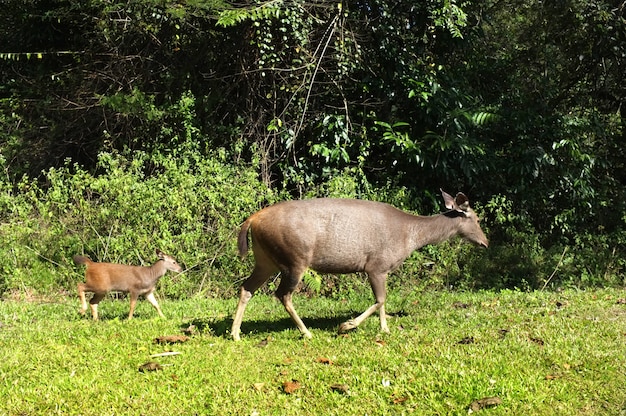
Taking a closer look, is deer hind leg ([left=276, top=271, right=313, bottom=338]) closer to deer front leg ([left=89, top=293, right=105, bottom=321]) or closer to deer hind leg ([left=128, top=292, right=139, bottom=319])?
deer hind leg ([left=128, top=292, right=139, bottom=319])

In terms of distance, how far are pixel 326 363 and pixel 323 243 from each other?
1614 millimetres

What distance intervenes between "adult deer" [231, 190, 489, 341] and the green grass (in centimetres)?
49

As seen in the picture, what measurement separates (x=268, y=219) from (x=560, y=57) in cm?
1130

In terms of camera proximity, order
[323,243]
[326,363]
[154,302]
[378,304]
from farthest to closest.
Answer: [154,302], [378,304], [323,243], [326,363]

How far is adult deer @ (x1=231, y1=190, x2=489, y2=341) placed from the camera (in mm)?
7199

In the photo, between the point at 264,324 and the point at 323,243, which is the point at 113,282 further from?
the point at 323,243

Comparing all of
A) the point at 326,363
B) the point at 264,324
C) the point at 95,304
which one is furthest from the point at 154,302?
the point at 326,363

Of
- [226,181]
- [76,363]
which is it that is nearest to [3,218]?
[226,181]

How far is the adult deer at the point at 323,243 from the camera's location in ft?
23.6

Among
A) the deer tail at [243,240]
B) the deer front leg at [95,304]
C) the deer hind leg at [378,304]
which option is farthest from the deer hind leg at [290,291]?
→ the deer front leg at [95,304]

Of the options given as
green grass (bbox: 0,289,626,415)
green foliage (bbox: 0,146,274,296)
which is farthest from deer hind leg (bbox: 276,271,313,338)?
green foliage (bbox: 0,146,274,296)

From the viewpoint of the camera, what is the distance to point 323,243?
7.28 meters

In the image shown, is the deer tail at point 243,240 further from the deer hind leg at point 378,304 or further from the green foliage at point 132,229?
the green foliage at point 132,229

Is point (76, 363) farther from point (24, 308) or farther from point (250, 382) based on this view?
point (24, 308)
